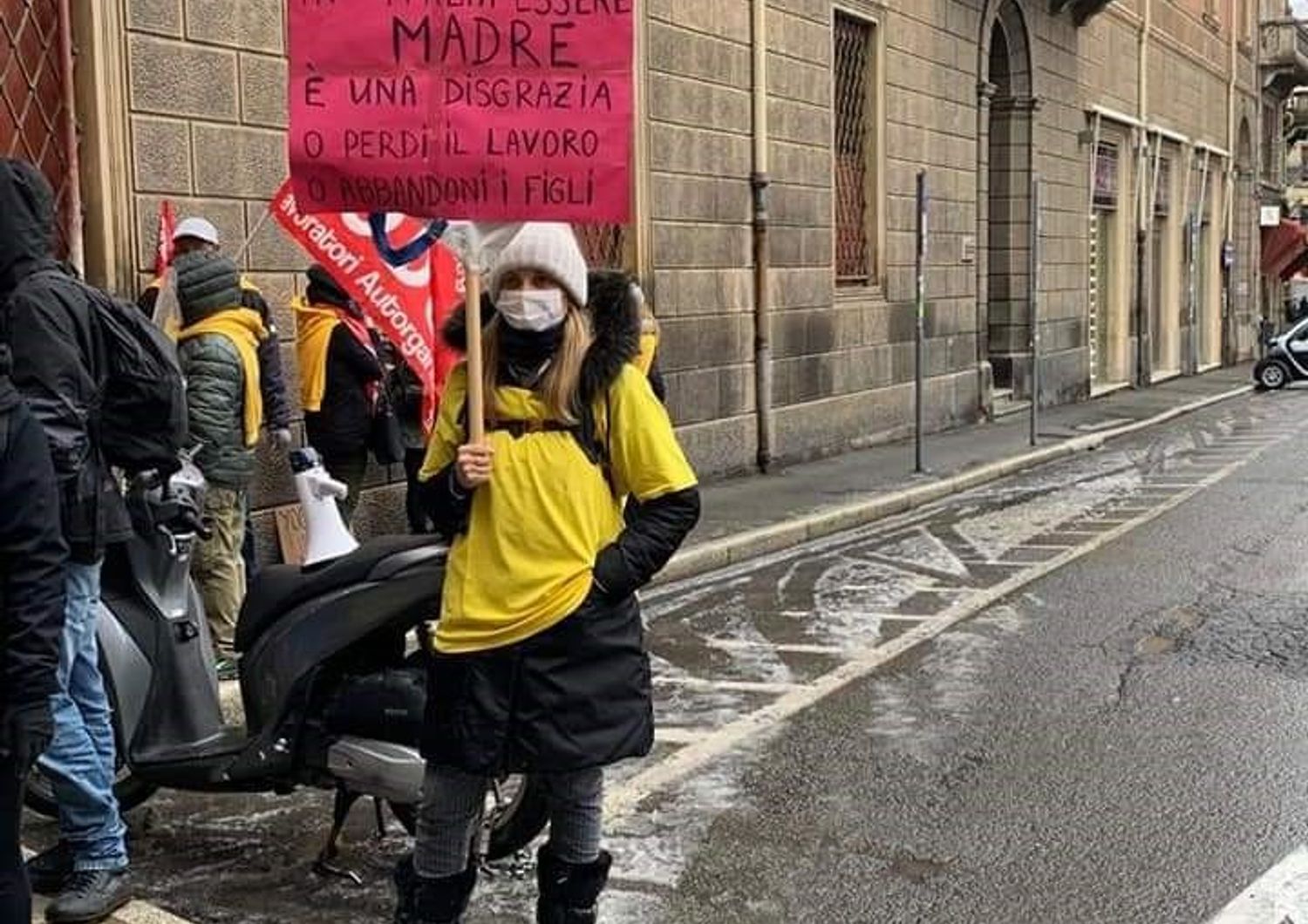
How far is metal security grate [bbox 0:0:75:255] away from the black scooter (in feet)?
12.5

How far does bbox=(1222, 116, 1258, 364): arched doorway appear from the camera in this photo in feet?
119

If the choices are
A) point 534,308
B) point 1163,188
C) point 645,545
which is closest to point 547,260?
point 534,308

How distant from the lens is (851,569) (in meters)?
10.5

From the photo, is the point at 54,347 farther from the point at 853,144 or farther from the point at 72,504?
the point at 853,144

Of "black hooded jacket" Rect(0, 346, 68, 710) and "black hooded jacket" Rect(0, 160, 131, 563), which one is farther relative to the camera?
"black hooded jacket" Rect(0, 160, 131, 563)

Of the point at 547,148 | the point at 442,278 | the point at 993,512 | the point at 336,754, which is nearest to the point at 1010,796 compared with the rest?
the point at 336,754

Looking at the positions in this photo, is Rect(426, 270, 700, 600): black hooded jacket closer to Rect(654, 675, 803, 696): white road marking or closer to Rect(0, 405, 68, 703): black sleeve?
Rect(0, 405, 68, 703): black sleeve

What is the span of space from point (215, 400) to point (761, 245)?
8.41 metres

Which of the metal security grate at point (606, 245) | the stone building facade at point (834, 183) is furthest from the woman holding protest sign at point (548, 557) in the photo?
the metal security grate at point (606, 245)

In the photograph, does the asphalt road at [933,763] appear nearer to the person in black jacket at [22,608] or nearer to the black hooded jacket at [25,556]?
A: the person in black jacket at [22,608]

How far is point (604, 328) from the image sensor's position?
388 cm

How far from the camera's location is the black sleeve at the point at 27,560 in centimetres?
325

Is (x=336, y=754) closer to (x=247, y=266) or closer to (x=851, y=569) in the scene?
(x=247, y=266)

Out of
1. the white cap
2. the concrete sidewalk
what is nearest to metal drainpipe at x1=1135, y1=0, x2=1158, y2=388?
the concrete sidewalk
